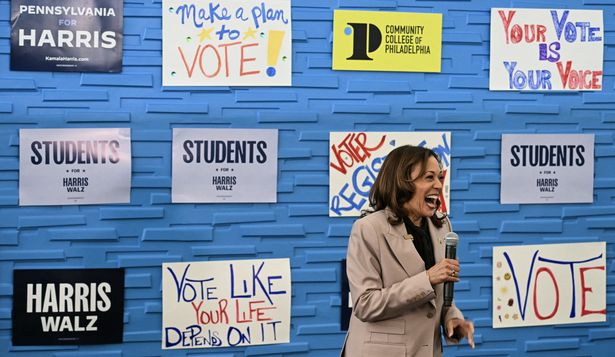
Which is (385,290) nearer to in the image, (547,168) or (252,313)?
(252,313)

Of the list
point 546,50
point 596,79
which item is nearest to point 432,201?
point 546,50

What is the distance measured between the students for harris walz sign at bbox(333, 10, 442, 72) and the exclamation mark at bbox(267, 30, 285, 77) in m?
0.30

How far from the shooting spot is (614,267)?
5270 mm

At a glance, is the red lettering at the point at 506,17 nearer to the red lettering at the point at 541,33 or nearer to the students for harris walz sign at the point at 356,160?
the red lettering at the point at 541,33

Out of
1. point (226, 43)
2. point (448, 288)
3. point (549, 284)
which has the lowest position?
point (549, 284)

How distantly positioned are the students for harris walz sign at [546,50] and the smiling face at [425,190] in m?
1.69

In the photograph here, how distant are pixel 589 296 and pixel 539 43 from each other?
1.45 m

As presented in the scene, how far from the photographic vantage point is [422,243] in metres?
3.52

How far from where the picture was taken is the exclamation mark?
4816 millimetres

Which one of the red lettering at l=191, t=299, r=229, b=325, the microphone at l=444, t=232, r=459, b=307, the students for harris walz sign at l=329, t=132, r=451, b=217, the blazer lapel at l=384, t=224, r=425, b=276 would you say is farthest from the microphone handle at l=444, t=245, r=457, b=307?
the red lettering at l=191, t=299, r=229, b=325

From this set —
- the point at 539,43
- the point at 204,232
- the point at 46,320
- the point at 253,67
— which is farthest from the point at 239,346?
the point at 539,43

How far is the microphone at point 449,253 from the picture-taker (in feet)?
11.2

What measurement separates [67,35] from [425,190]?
7.07ft

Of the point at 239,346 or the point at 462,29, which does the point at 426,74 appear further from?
the point at 239,346
